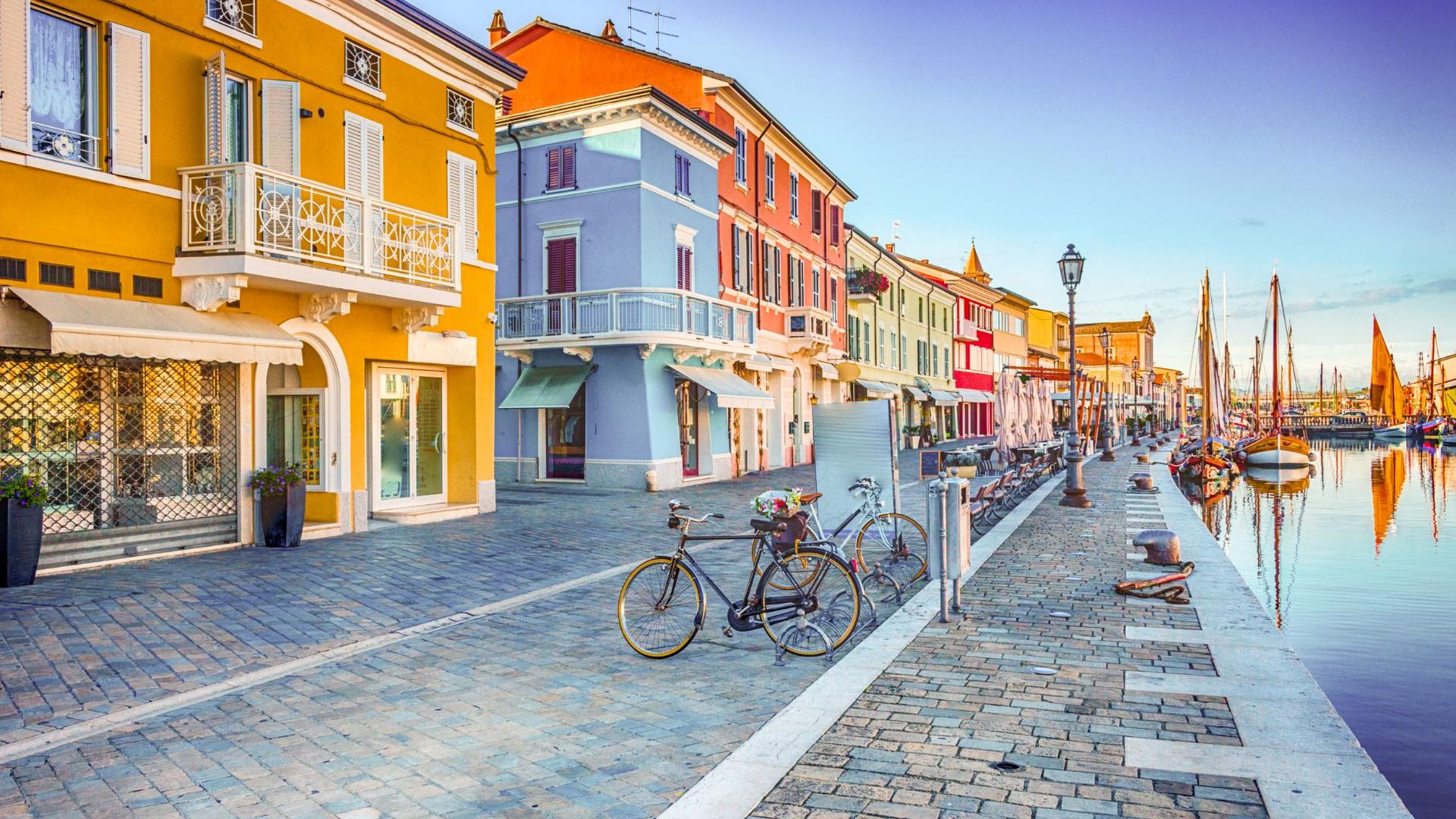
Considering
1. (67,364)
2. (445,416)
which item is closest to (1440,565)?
(445,416)

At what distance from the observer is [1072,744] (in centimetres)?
459

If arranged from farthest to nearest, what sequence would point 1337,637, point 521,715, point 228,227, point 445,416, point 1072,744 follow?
point 445,416, point 228,227, point 1337,637, point 521,715, point 1072,744

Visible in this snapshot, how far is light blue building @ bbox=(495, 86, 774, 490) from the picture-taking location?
2042cm

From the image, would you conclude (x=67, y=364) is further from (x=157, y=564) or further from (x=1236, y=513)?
(x=1236, y=513)

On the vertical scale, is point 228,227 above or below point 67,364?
above

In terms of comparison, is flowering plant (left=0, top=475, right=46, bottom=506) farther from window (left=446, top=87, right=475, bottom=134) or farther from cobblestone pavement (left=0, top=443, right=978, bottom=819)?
window (left=446, top=87, right=475, bottom=134)

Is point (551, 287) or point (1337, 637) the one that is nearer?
point (1337, 637)

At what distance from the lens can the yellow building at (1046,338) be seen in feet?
232

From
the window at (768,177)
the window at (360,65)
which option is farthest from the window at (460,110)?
the window at (768,177)

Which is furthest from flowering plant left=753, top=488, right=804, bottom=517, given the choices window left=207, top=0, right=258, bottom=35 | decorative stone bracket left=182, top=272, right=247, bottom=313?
window left=207, top=0, right=258, bottom=35

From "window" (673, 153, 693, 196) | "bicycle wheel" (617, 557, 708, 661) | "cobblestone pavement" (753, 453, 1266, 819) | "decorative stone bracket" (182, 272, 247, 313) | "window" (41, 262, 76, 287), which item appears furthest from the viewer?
"window" (673, 153, 693, 196)

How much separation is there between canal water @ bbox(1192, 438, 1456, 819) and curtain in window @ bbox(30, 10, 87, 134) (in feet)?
42.1

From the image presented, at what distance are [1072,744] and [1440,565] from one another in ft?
40.5

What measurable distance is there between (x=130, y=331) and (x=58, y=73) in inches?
116
